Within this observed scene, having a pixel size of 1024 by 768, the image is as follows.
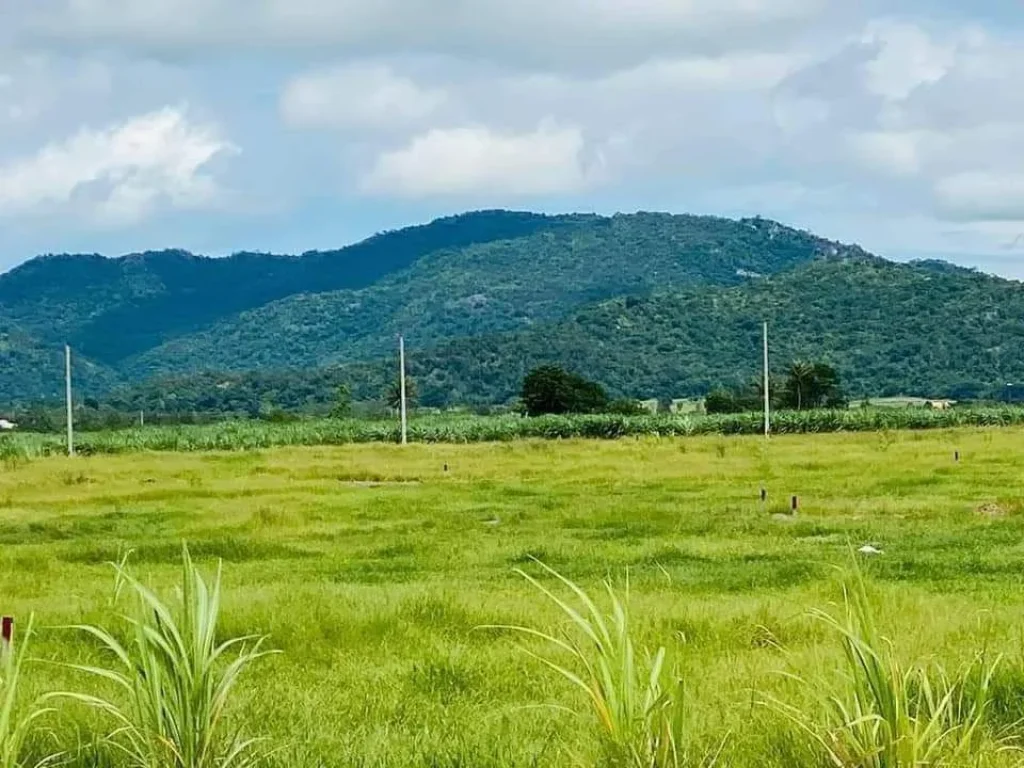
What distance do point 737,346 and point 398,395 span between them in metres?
37.8

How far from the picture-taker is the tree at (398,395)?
3638 inches

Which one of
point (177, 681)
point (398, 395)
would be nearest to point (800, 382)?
point (398, 395)

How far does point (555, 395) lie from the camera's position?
81125 mm

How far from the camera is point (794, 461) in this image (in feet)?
119

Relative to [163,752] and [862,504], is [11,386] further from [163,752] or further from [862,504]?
[163,752]

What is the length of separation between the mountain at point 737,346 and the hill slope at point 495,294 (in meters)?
42.5

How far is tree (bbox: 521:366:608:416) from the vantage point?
266ft

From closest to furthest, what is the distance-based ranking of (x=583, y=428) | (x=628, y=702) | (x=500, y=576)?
(x=628, y=702) → (x=500, y=576) → (x=583, y=428)

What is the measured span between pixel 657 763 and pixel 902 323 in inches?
4279

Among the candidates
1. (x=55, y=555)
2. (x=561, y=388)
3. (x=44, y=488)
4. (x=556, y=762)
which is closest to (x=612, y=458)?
(x=44, y=488)

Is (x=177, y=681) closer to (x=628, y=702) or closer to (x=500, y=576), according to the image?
(x=628, y=702)

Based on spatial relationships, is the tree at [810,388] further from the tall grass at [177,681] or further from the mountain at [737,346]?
the tall grass at [177,681]

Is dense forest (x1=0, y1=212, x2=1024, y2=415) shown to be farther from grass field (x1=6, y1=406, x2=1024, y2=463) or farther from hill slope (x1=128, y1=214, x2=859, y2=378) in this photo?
grass field (x1=6, y1=406, x2=1024, y2=463)

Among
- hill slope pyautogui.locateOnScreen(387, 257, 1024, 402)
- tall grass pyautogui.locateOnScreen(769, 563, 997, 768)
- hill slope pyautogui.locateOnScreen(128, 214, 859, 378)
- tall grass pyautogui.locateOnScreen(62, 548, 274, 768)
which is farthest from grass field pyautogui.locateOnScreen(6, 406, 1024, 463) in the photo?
hill slope pyautogui.locateOnScreen(128, 214, 859, 378)
